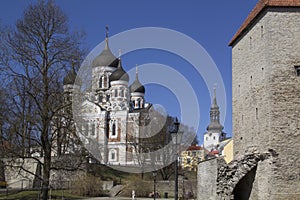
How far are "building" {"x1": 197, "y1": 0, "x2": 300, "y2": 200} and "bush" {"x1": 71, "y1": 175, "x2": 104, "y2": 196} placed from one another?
43.9 feet

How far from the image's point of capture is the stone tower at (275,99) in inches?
717

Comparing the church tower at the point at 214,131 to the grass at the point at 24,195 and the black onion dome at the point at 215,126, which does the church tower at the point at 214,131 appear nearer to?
the black onion dome at the point at 215,126

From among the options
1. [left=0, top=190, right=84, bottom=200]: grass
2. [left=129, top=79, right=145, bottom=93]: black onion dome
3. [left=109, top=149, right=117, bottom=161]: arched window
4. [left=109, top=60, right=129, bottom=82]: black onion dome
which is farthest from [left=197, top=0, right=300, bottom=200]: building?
[left=129, top=79, right=145, bottom=93]: black onion dome

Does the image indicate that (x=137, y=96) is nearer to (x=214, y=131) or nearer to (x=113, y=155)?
(x=113, y=155)

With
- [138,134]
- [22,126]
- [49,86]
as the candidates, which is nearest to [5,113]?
[22,126]

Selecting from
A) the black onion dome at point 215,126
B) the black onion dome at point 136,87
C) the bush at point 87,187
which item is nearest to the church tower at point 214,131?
the black onion dome at point 215,126

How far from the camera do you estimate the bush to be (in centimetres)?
3178

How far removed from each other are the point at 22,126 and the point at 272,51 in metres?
11.1

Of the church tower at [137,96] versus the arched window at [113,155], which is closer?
the arched window at [113,155]

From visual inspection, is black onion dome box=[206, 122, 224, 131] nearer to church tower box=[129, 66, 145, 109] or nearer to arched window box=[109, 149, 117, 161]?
church tower box=[129, 66, 145, 109]

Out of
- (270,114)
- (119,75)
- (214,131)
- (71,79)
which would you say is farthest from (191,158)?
(71,79)

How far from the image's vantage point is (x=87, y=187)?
32.3 meters

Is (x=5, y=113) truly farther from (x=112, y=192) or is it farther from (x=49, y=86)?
(x=112, y=192)

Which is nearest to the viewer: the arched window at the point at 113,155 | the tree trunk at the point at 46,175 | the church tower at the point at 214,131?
the tree trunk at the point at 46,175
